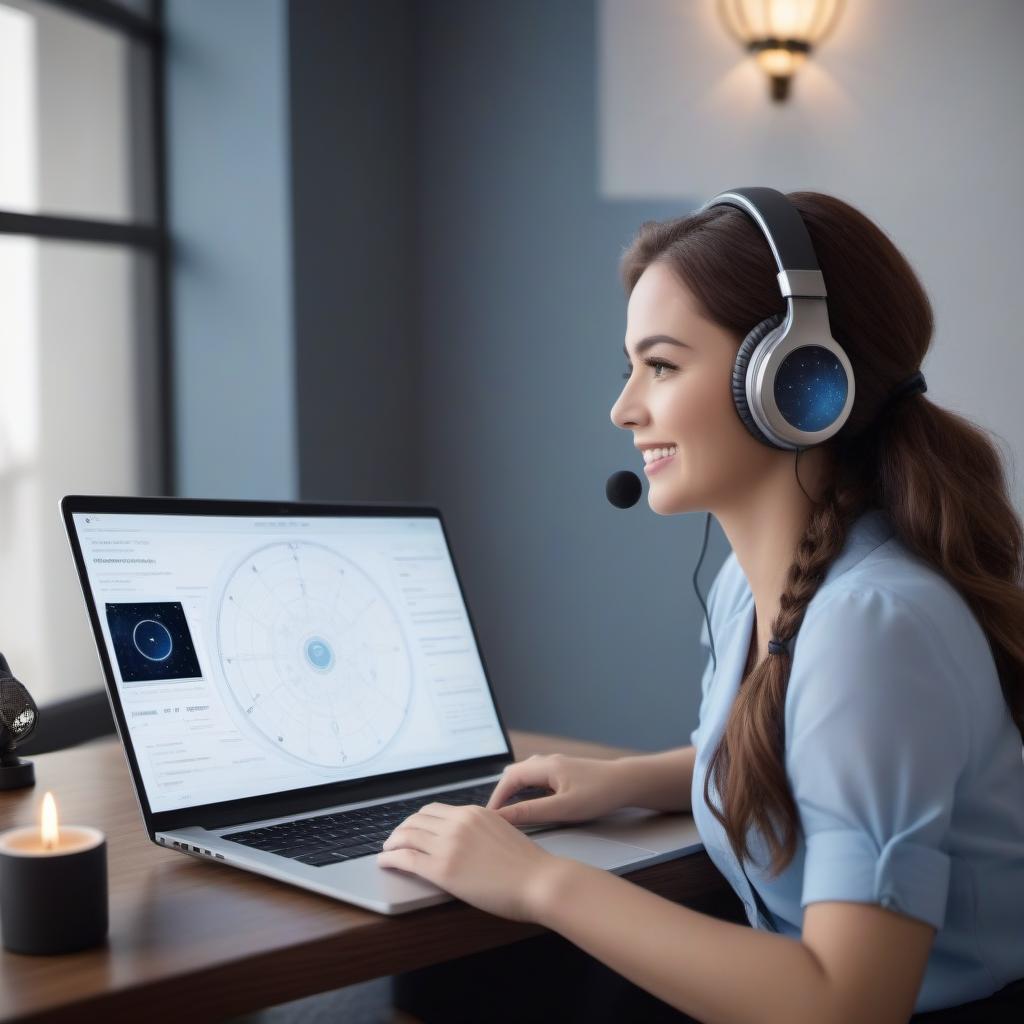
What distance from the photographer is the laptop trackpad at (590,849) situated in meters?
0.92

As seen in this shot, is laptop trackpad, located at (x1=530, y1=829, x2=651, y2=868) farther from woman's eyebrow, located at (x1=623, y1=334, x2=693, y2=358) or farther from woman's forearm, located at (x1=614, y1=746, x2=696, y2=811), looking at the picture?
woman's eyebrow, located at (x1=623, y1=334, x2=693, y2=358)

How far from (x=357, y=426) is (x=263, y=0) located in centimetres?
88

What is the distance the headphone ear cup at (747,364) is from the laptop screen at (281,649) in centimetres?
41

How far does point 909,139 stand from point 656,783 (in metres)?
1.41

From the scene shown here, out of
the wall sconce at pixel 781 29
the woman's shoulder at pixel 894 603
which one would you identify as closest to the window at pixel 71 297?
the wall sconce at pixel 781 29

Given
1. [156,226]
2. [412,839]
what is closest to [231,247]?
[156,226]

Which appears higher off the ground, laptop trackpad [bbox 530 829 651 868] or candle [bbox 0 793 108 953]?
candle [bbox 0 793 108 953]

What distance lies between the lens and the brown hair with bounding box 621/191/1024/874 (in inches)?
36.3

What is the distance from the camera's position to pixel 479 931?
0.82 metres

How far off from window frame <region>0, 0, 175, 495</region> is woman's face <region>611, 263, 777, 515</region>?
1.69 m

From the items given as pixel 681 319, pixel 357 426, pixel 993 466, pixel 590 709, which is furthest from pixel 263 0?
pixel 993 466

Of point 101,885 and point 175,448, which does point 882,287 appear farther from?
point 175,448

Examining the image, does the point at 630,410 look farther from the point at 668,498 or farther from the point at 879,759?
the point at 879,759

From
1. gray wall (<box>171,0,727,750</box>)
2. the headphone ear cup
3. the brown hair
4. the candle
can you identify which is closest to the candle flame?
the candle
